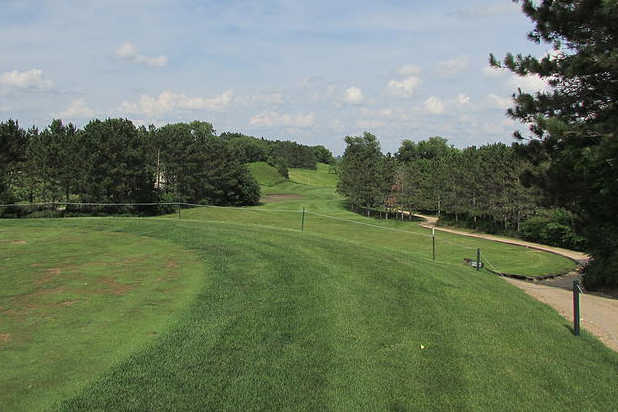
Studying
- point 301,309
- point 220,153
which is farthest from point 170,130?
point 301,309

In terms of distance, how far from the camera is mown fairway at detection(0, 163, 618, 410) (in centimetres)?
594

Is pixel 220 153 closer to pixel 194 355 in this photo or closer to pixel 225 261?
pixel 225 261

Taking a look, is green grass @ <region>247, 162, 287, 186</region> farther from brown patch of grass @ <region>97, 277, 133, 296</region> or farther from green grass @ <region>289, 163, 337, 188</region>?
brown patch of grass @ <region>97, 277, 133, 296</region>

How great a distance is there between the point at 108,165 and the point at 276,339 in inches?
2000

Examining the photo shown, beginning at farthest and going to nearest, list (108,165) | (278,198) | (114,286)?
(278,198) → (108,165) → (114,286)

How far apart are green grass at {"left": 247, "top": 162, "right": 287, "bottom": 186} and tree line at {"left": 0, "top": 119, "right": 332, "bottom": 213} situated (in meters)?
44.7

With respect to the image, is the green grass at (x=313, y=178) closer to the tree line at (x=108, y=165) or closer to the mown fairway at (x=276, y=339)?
the tree line at (x=108, y=165)

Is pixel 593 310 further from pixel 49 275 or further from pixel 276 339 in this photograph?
pixel 49 275

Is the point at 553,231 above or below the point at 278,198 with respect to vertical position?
below

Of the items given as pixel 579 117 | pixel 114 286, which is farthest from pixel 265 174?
pixel 114 286

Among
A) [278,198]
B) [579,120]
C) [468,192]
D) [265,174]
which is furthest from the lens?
[265,174]

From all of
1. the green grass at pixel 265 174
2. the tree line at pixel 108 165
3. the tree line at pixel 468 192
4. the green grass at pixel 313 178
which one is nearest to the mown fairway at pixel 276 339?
the tree line at pixel 468 192

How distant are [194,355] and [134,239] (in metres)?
12.1

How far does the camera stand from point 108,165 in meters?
52.7
